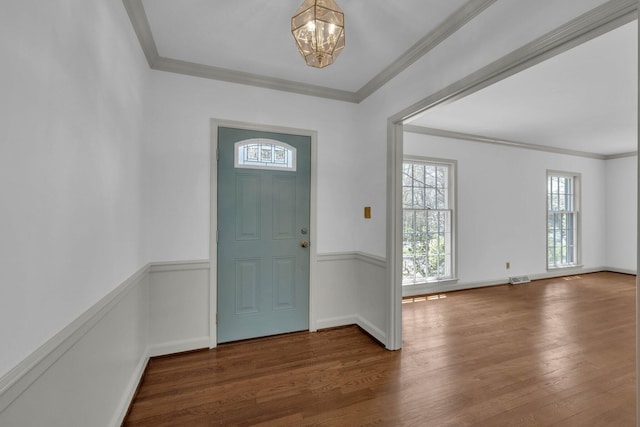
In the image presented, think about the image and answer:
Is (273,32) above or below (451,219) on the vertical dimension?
above

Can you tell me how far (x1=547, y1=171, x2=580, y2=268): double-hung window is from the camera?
573 centimetres

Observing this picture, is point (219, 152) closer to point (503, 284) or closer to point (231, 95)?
point (231, 95)

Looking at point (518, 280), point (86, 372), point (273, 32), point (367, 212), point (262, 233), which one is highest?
point (273, 32)

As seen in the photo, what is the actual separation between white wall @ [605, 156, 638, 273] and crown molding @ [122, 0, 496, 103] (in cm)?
661

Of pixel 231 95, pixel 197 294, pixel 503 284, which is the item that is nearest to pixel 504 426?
pixel 197 294

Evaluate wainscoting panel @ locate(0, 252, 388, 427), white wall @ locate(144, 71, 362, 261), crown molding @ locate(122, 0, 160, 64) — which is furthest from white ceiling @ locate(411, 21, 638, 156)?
crown molding @ locate(122, 0, 160, 64)

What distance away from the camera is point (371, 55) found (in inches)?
97.7

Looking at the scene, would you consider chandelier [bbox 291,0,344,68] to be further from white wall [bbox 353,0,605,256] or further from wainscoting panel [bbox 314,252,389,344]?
wainscoting panel [bbox 314,252,389,344]

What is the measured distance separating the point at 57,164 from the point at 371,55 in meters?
2.37

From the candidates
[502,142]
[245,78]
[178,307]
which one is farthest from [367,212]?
[502,142]

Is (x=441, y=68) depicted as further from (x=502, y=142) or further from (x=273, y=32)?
(x=502, y=142)

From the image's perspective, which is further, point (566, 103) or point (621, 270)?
point (621, 270)

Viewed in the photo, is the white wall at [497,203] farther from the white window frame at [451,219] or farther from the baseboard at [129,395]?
the baseboard at [129,395]

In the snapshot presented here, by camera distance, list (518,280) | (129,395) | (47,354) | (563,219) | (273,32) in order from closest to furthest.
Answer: (47,354) < (129,395) < (273,32) < (518,280) < (563,219)
